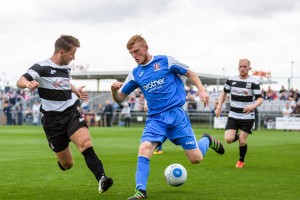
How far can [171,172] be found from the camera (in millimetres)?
8805

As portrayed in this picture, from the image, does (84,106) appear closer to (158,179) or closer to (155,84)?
(158,179)

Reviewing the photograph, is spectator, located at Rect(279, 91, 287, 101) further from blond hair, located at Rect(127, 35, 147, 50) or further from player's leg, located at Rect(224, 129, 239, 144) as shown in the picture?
blond hair, located at Rect(127, 35, 147, 50)

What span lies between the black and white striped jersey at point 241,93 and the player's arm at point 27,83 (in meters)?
6.29

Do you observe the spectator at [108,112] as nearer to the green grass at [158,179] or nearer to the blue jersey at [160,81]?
the green grass at [158,179]

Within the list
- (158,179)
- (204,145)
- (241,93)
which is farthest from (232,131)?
(204,145)

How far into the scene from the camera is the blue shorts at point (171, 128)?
8.41 meters

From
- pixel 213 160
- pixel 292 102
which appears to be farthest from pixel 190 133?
pixel 292 102

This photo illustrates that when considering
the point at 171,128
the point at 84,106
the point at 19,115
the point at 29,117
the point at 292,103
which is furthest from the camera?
the point at 29,117

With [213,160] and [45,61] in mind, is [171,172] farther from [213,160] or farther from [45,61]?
[213,160]

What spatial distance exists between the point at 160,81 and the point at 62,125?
1.57m

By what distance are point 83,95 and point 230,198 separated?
106 inches

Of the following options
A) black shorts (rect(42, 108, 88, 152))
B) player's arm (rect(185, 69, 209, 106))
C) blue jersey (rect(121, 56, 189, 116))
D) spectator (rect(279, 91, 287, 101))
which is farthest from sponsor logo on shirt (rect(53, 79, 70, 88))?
spectator (rect(279, 91, 287, 101))

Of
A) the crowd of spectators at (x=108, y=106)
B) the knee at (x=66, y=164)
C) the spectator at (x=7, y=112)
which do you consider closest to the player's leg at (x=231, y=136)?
the knee at (x=66, y=164)

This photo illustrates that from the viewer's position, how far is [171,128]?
8656 mm
